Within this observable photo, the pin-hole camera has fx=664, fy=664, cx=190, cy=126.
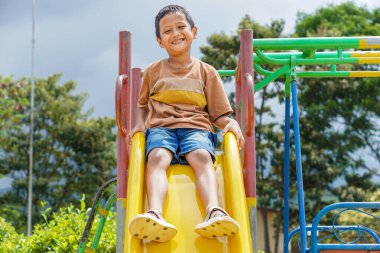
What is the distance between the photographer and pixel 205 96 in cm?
412

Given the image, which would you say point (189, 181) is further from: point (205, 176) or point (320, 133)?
point (320, 133)

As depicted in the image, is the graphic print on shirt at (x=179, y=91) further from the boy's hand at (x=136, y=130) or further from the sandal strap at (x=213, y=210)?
the sandal strap at (x=213, y=210)

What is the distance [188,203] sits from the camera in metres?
3.66

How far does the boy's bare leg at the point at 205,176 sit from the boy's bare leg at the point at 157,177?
0.48ft

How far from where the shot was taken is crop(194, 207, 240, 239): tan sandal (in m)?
3.26

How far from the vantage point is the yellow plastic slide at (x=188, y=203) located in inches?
134

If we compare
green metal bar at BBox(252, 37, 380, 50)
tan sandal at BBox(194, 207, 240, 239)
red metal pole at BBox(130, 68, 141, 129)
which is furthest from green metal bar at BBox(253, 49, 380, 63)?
tan sandal at BBox(194, 207, 240, 239)

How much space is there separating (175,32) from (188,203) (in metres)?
1.03

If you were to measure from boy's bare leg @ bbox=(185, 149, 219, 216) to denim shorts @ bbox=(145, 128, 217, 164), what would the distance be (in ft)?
0.14

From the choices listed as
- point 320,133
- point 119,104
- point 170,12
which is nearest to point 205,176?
point 119,104

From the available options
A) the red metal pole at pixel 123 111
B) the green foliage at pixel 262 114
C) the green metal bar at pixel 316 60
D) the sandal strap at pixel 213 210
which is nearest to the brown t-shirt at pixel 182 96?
the red metal pole at pixel 123 111

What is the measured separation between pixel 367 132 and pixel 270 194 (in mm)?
3985

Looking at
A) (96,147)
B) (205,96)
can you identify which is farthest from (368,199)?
(205,96)

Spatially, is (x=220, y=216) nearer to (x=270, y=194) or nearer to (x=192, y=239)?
(x=192, y=239)
